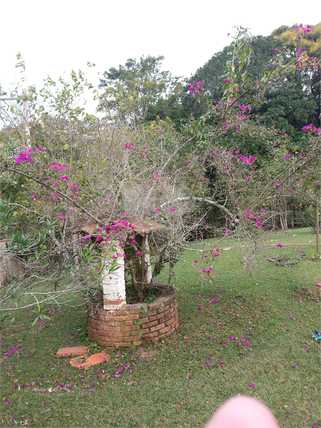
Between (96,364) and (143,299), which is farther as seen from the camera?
(143,299)

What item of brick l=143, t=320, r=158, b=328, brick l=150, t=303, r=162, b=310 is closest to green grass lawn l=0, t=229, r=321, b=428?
brick l=143, t=320, r=158, b=328

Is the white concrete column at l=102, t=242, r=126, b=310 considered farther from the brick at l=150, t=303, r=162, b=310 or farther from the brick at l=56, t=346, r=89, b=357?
the brick at l=56, t=346, r=89, b=357

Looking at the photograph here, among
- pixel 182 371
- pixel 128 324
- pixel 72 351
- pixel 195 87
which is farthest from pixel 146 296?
pixel 195 87

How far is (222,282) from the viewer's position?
724cm

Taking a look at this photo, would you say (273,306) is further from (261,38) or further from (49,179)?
(261,38)

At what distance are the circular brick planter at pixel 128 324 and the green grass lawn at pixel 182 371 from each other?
15cm

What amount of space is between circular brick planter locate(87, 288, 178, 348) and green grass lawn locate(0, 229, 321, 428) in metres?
0.15

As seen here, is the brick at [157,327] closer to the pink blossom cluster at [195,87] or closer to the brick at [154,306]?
the brick at [154,306]

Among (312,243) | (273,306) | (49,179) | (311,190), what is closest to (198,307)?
(273,306)

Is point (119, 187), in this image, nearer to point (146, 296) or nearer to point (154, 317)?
point (146, 296)

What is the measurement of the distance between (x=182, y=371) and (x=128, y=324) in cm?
99

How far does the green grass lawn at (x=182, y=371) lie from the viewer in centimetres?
295

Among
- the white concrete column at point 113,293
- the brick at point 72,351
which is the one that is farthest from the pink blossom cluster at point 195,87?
the brick at point 72,351

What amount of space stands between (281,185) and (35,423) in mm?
4495
